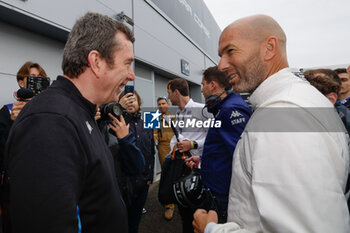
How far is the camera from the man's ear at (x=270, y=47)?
107cm

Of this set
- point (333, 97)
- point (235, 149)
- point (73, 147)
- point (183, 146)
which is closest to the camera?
point (73, 147)

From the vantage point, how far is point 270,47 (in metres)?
1.09

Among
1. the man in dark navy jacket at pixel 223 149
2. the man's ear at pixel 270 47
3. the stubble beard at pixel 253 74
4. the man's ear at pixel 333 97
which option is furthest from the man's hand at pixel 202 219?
the man's ear at pixel 333 97

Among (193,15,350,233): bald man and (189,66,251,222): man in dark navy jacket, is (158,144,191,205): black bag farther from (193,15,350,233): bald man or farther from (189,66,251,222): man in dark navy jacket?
(193,15,350,233): bald man

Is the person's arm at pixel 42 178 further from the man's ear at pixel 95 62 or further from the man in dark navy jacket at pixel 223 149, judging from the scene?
the man in dark navy jacket at pixel 223 149

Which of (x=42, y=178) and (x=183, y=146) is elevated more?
(x=42, y=178)

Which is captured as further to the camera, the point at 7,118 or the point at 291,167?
the point at 7,118

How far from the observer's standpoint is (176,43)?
6.93 metres

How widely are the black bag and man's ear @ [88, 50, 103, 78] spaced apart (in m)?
1.66

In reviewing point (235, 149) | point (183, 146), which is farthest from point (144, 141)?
point (235, 149)

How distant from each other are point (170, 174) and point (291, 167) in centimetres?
187

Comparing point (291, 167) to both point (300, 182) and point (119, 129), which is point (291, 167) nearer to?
point (300, 182)

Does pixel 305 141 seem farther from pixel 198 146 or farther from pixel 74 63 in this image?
pixel 198 146

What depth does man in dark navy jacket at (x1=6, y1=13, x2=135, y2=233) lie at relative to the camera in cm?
63
